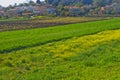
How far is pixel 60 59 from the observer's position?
24219 millimetres

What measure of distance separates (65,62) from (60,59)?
3.88ft

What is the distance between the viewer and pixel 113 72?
1950cm

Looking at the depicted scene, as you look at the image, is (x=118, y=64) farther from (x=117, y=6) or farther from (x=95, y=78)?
(x=117, y=6)

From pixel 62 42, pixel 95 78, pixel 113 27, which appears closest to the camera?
pixel 95 78

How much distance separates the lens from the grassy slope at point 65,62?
1941 centimetres

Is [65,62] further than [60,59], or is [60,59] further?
[60,59]

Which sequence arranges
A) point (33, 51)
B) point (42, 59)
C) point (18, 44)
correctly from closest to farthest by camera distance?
point (42, 59) → point (33, 51) → point (18, 44)

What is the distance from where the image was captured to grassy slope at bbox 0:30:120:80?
1941cm

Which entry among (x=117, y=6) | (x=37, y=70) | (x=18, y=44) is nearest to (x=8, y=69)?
(x=37, y=70)

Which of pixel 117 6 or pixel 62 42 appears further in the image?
pixel 117 6

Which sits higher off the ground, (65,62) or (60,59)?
(65,62)

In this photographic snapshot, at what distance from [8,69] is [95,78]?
623cm

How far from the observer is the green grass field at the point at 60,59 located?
19.5 m

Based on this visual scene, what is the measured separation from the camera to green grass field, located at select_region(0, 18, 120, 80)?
19.5m
